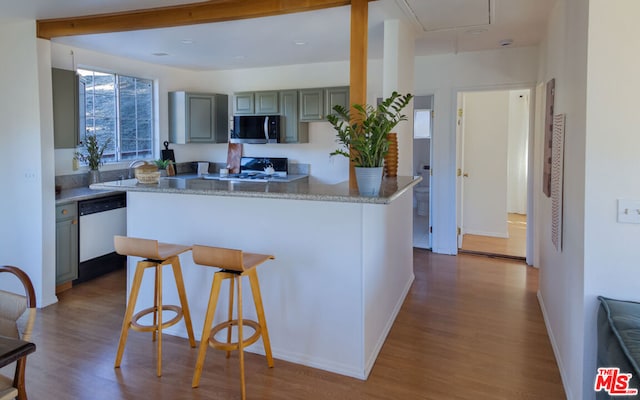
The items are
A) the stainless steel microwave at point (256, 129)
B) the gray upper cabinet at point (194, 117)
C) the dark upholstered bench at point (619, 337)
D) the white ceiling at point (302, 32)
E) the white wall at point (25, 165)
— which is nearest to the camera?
the dark upholstered bench at point (619, 337)

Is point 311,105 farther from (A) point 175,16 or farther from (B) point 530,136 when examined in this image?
(B) point 530,136

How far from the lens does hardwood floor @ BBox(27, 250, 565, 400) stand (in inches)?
98.8

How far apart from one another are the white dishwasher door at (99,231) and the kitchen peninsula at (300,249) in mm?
1465

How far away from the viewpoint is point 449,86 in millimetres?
5375

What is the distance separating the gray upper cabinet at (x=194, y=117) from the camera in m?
6.11

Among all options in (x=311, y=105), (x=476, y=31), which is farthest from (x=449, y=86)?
(x=311, y=105)

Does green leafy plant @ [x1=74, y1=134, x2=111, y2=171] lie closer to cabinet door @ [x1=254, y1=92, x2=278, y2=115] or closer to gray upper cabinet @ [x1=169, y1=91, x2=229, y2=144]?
gray upper cabinet @ [x1=169, y1=91, x2=229, y2=144]

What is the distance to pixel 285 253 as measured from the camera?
9.36 feet

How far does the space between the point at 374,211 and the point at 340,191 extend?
29cm

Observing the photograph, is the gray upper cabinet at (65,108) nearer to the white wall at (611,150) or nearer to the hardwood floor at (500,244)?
the white wall at (611,150)

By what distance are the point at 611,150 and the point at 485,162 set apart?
471 cm

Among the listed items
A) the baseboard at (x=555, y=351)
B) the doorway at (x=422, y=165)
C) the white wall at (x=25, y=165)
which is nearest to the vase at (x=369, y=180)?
the baseboard at (x=555, y=351)

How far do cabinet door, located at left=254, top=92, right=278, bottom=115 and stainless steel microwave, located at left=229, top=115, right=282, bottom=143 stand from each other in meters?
0.13

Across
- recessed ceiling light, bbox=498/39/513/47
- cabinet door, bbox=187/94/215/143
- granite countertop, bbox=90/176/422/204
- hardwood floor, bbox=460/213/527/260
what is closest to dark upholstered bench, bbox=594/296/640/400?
granite countertop, bbox=90/176/422/204
